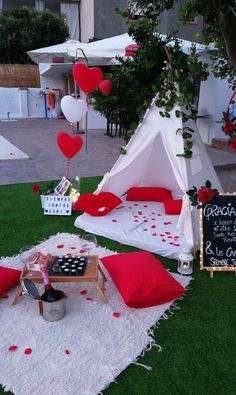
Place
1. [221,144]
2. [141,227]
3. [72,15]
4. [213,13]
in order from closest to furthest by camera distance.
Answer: [213,13] → [141,227] → [221,144] → [72,15]

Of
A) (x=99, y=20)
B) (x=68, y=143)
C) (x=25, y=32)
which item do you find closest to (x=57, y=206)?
(x=68, y=143)

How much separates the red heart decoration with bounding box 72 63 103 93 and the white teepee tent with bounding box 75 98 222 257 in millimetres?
1088

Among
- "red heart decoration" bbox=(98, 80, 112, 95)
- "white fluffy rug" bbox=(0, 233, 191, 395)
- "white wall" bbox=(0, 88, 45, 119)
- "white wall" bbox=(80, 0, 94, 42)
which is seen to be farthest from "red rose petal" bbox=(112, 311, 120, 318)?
"white wall" bbox=(80, 0, 94, 42)

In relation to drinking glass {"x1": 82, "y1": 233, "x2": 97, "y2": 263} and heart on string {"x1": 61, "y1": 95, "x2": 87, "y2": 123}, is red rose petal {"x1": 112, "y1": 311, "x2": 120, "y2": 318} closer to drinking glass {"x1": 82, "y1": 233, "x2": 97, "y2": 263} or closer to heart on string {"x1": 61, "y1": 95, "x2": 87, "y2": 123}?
drinking glass {"x1": 82, "y1": 233, "x2": 97, "y2": 263}

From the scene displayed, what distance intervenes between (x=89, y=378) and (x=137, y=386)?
335 mm

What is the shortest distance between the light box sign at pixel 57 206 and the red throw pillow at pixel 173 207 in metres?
1.44

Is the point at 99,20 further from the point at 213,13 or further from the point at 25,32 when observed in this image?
the point at 213,13

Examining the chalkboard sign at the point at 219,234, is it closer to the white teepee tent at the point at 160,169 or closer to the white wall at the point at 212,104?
the white teepee tent at the point at 160,169

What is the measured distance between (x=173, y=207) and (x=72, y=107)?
7.02ft

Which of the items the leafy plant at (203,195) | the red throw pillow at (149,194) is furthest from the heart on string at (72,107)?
the leafy plant at (203,195)

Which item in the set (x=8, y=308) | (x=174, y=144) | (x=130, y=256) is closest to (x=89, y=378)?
(x=8, y=308)

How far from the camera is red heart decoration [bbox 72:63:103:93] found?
4867 mm

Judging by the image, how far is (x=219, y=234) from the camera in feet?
11.5

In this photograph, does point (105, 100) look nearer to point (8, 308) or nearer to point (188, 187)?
point (188, 187)
